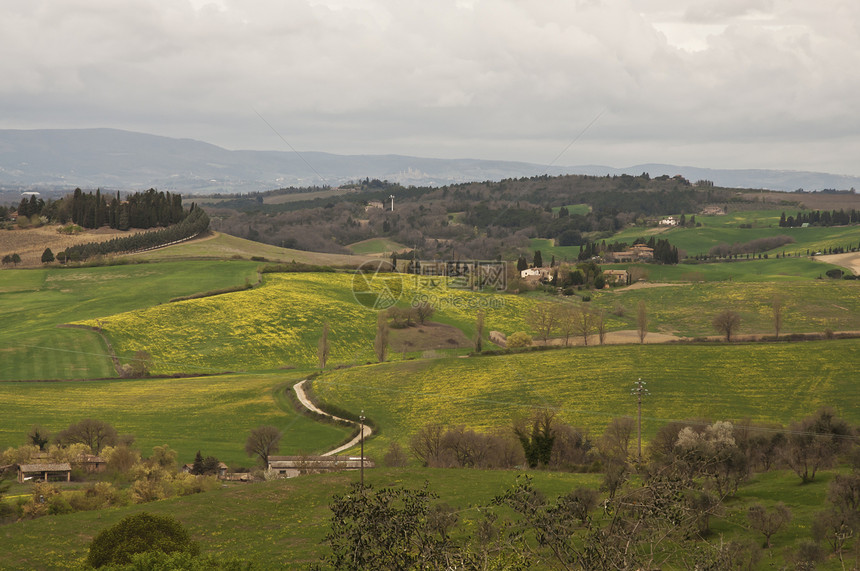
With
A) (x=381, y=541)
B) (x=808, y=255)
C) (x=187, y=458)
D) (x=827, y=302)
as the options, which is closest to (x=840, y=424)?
(x=381, y=541)

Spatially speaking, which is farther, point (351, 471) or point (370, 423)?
point (370, 423)

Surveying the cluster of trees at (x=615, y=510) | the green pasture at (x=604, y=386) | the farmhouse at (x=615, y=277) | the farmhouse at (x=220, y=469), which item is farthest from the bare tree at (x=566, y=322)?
the farmhouse at (x=220, y=469)

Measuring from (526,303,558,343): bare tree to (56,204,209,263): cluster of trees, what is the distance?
68.8 metres

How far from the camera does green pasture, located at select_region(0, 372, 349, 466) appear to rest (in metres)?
56.1

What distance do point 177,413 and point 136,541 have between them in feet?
123

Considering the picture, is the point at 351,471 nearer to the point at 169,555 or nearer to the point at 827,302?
the point at 169,555

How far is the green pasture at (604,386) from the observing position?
59094 millimetres

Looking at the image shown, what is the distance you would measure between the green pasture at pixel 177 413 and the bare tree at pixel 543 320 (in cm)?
3162

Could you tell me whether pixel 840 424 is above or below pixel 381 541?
below

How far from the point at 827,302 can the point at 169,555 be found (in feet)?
318

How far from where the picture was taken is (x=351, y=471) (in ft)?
151

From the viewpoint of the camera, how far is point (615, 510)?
18.3 metres

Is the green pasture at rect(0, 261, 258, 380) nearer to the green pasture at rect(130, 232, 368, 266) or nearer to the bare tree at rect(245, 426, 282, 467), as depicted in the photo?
the green pasture at rect(130, 232, 368, 266)

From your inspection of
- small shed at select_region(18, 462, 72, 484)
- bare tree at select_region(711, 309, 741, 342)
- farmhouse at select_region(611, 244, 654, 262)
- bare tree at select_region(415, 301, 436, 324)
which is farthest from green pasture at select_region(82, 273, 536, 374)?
farmhouse at select_region(611, 244, 654, 262)
